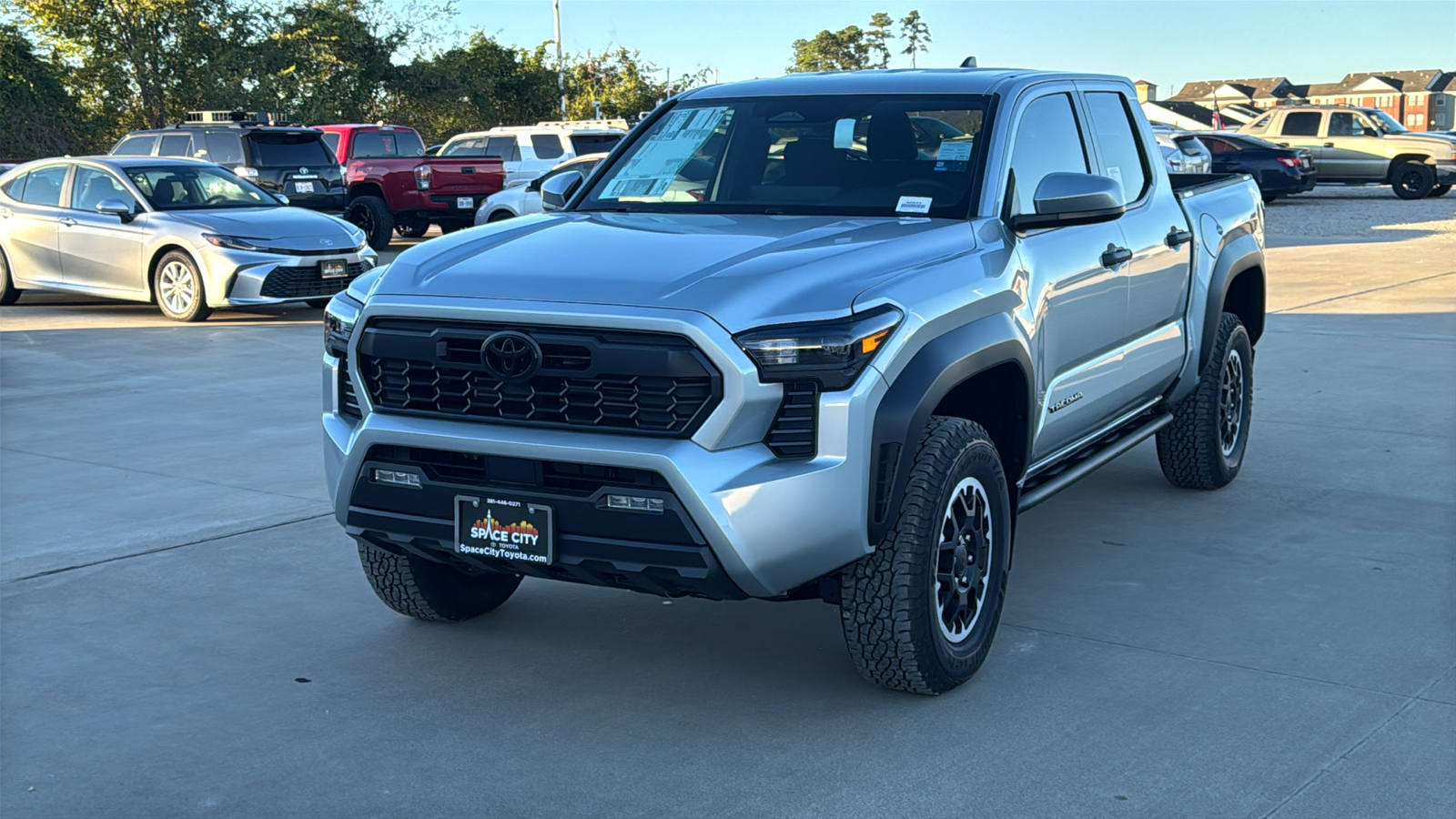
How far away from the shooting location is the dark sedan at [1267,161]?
29.0m

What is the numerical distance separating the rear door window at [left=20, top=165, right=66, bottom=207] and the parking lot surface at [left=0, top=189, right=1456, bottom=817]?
763 centimetres

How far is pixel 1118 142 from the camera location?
20.2ft

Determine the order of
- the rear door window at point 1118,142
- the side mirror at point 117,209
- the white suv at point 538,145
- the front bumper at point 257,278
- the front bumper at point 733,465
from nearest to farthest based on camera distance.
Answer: the front bumper at point 733,465 → the rear door window at point 1118,142 → the front bumper at point 257,278 → the side mirror at point 117,209 → the white suv at point 538,145

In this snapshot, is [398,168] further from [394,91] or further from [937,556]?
[394,91]

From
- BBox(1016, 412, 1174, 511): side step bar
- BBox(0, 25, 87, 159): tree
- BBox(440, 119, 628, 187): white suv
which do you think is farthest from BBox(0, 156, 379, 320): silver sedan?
BBox(0, 25, 87, 159): tree

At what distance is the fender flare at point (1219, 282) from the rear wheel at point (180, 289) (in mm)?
9497

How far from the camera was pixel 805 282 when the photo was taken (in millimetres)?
3984

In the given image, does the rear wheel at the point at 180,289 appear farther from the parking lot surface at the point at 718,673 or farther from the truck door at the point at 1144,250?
the truck door at the point at 1144,250

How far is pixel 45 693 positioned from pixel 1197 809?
3.28 meters

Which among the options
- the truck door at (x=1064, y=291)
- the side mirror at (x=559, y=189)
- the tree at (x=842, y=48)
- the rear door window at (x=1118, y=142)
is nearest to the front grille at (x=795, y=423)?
the truck door at (x=1064, y=291)

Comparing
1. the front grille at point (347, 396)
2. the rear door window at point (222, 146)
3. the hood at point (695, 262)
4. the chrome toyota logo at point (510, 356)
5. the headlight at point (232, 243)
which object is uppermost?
the rear door window at point (222, 146)

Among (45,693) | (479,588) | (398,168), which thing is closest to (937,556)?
(479,588)

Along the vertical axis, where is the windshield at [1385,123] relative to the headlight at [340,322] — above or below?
above

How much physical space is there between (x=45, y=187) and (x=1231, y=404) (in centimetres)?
1190
